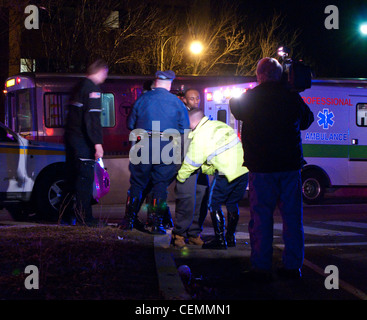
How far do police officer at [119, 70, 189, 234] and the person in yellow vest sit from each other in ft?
0.77

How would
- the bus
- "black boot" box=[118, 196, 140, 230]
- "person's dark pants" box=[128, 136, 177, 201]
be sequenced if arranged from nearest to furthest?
"person's dark pants" box=[128, 136, 177, 201] → "black boot" box=[118, 196, 140, 230] → the bus

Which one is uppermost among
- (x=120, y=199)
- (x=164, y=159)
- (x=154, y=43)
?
(x=154, y=43)

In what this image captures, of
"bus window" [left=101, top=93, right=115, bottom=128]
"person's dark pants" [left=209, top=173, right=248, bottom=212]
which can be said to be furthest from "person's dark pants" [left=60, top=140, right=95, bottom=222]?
"bus window" [left=101, top=93, right=115, bottom=128]

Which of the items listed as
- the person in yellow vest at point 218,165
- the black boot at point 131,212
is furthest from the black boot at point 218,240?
the black boot at point 131,212

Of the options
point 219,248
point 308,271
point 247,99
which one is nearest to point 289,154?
point 247,99

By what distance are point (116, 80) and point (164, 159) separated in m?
7.70

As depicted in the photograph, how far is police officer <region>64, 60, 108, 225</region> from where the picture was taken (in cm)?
696

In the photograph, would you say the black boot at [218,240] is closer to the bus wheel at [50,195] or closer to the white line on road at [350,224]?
the white line on road at [350,224]

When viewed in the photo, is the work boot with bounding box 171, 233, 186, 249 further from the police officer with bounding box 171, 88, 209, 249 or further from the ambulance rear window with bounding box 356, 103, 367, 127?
the ambulance rear window with bounding box 356, 103, 367, 127

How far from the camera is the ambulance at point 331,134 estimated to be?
44.8 ft

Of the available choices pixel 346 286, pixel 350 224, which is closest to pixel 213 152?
pixel 346 286

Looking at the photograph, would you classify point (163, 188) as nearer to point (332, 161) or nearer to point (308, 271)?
point (308, 271)
